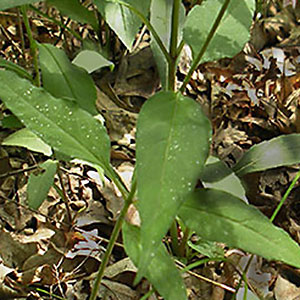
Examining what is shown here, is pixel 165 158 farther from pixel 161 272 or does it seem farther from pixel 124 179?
pixel 124 179

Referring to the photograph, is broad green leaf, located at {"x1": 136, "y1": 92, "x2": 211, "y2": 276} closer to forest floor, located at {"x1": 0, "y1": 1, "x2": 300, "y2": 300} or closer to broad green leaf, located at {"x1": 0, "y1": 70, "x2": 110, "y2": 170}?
broad green leaf, located at {"x1": 0, "y1": 70, "x2": 110, "y2": 170}

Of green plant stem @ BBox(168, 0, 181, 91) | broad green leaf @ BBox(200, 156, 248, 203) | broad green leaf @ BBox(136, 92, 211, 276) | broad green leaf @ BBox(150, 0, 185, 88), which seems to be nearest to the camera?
broad green leaf @ BBox(136, 92, 211, 276)

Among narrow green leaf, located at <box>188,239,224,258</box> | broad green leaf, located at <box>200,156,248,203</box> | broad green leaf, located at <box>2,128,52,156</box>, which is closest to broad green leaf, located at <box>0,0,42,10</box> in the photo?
broad green leaf, located at <box>2,128,52,156</box>

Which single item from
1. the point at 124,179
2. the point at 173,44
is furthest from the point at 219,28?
the point at 124,179

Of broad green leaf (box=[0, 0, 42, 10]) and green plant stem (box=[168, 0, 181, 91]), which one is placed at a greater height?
broad green leaf (box=[0, 0, 42, 10])

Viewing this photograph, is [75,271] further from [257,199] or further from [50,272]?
[257,199]

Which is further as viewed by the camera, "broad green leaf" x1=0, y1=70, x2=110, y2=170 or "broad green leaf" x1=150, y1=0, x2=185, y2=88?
"broad green leaf" x1=150, y1=0, x2=185, y2=88
